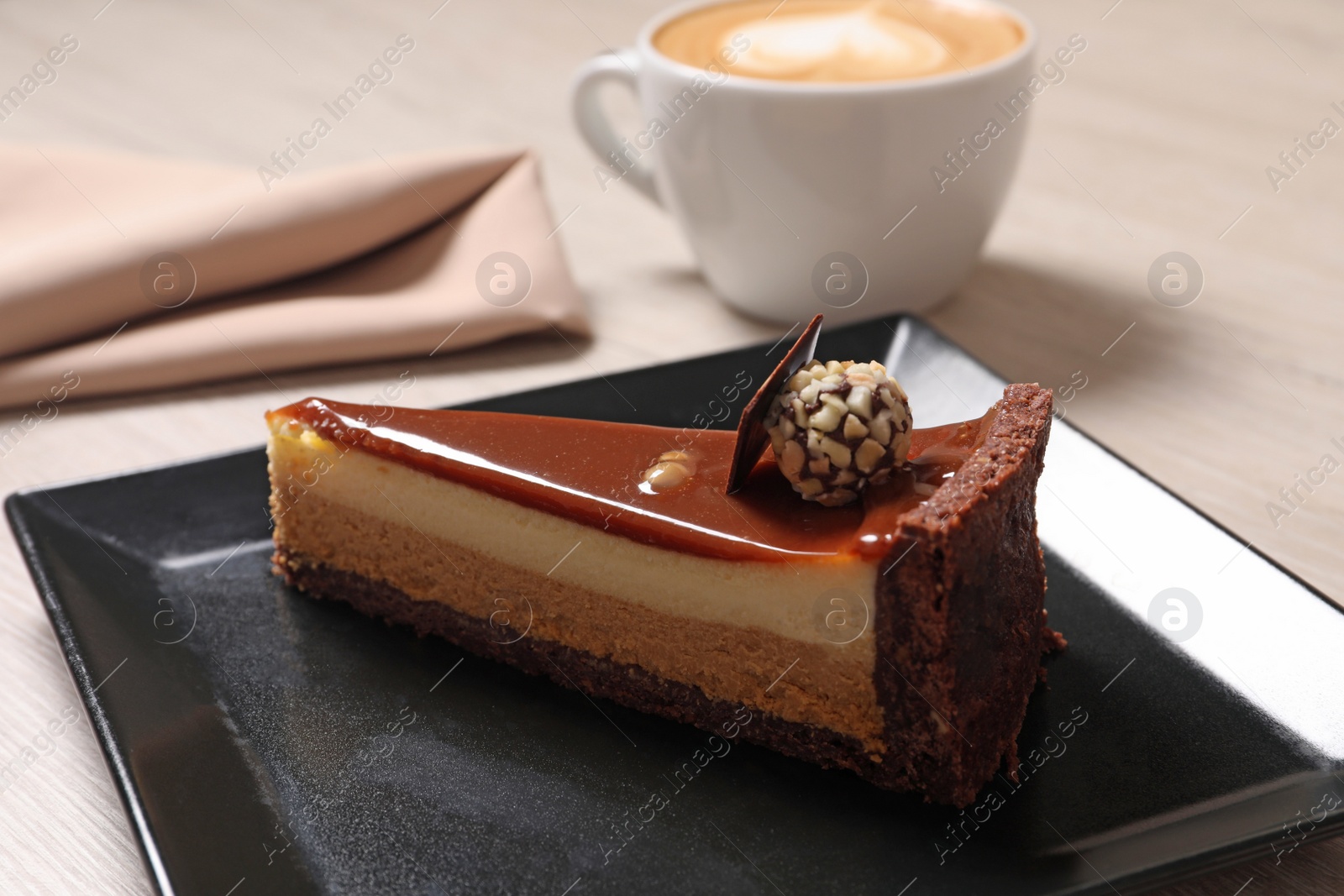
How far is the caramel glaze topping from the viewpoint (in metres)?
1.46

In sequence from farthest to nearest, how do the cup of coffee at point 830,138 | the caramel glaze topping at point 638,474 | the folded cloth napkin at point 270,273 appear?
1. the folded cloth napkin at point 270,273
2. the cup of coffee at point 830,138
3. the caramel glaze topping at point 638,474

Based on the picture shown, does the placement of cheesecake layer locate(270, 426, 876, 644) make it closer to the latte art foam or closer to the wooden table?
the wooden table

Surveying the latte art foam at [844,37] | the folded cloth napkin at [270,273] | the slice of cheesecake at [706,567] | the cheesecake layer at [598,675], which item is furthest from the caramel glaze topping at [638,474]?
the latte art foam at [844,37]

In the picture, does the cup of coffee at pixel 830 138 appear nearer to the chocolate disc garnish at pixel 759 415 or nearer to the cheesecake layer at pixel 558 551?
the chocolate disc garnish at pixel 759 415

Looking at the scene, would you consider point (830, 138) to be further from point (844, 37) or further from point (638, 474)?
point (638, 474)

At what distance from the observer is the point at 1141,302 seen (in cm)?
263

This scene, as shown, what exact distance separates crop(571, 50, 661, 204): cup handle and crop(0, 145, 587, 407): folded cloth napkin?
0.17 metres

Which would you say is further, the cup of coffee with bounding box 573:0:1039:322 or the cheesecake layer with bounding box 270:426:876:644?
the cup of coffee with bounding box 573:0:1039:322

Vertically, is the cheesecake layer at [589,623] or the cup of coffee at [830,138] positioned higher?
the cup of coffee at [830,138]

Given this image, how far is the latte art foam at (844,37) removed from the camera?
7.60 feet

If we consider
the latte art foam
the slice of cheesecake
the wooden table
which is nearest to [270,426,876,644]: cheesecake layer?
the slice of cheesecake

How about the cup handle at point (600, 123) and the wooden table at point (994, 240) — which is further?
the cup handle at point (600, 123)

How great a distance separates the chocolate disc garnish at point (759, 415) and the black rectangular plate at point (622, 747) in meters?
0.35

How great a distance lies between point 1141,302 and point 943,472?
1.38 meters
